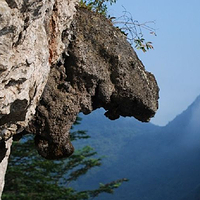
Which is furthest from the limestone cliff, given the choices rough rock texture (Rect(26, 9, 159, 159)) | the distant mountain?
the distant mountain

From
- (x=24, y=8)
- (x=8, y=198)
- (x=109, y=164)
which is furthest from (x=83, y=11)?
(x=109, y=164)

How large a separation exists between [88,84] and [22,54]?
141 centimetres

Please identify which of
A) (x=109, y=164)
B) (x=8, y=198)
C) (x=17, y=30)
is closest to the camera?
(x=17, y=30)

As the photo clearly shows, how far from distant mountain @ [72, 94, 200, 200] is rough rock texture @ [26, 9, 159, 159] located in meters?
45.2

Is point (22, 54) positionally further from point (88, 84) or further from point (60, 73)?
point (88, 84)

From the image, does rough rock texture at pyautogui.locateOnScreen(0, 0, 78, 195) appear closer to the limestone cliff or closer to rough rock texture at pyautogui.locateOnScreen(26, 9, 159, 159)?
the limestone cliff

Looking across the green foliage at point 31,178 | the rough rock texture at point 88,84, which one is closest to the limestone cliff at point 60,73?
the rough rock texture at point 88,84

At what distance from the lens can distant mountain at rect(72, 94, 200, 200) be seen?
196 feet

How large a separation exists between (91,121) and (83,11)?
300 ft

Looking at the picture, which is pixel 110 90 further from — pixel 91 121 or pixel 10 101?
pixel 91 121

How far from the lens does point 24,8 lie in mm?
3199

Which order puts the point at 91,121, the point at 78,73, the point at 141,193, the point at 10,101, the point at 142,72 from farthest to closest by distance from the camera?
the point at 91,121 → the point at 141,193 → the point at 142,72 → the point at 78,73 → the point at 10,101

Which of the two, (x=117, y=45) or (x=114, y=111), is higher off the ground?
(x=117, y=45)

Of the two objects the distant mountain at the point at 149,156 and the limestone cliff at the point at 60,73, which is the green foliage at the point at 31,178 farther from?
the distant mountain at the point at 149,156
